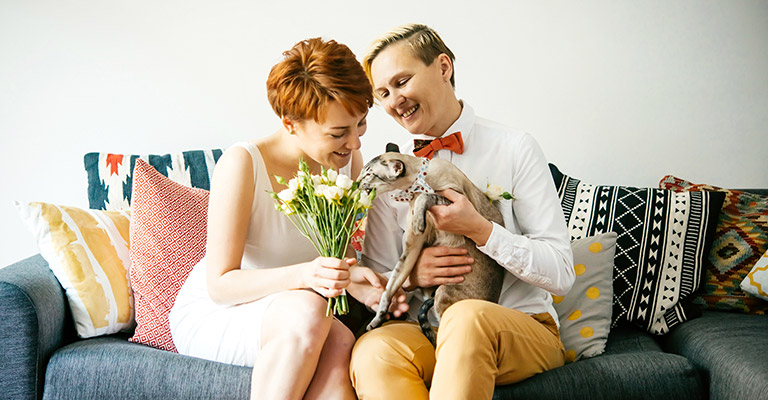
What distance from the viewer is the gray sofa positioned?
1.60 metres

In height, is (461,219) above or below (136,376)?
above

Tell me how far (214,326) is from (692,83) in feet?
7.53

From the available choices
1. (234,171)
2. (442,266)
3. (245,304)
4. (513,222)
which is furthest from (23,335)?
(513,222)

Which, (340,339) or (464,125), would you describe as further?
(464,125)

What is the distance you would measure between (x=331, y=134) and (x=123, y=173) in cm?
121

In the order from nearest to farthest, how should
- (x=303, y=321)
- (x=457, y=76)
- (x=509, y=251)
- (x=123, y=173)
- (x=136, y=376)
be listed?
1. (x=303, y=321)
2. (x=509, y=251)
3. (x=136, y=376)
4. (x=123, y=173)
5. (x=457, y=76)

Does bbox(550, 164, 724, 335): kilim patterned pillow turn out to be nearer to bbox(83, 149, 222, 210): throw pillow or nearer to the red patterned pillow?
the red patterned pillow

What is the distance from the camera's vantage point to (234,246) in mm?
1654

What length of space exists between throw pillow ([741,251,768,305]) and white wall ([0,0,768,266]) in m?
0.72

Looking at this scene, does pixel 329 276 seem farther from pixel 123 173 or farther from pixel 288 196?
pixel 123 173

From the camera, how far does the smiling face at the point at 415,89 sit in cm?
178

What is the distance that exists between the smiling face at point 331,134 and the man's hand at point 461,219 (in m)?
0.31

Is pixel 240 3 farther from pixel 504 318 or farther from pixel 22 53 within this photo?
pixel 504 318

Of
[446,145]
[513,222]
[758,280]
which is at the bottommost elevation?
[758,280]
